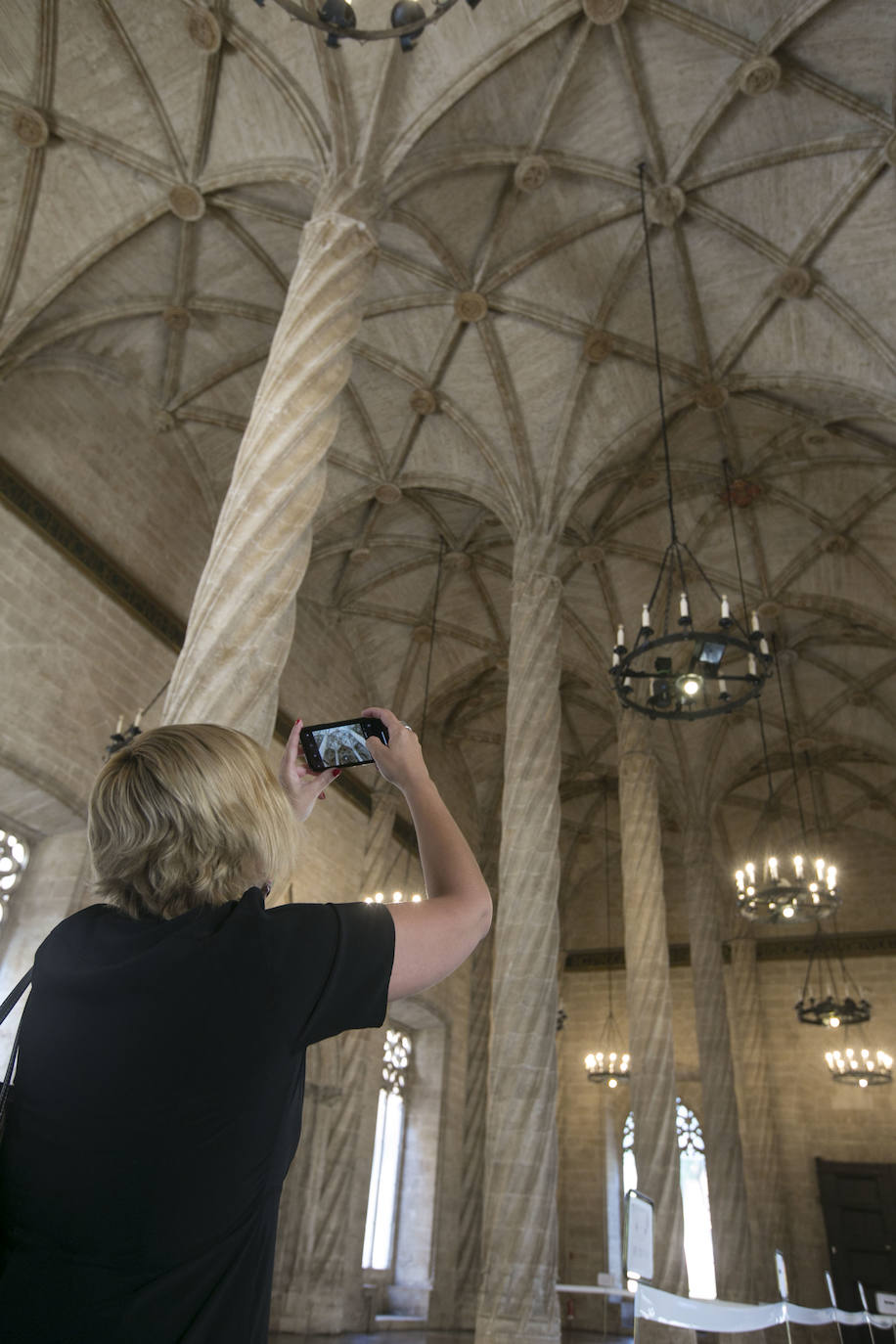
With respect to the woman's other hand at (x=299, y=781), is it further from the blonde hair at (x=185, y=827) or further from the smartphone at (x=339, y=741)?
the blonde hair at (x=185, y=827)

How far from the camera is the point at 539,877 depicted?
32.8 feet

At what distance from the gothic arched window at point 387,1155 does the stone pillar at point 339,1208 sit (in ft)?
3.76

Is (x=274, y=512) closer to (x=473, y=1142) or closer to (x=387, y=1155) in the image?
(x=387, y=1155)

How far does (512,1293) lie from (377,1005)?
851cm

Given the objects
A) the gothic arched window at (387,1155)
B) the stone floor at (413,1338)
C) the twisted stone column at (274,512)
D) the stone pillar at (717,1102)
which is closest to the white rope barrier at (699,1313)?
the twisted stone column at (274,512)

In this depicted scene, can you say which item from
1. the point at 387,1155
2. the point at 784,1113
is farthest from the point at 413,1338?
the point at 784,1113

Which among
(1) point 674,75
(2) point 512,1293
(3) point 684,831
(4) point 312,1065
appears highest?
(1) point 674,75

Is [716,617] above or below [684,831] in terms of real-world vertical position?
above

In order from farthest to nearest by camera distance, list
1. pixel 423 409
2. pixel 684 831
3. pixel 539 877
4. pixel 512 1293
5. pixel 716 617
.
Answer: pixel 684 831
pixel 716 617
pixel 423 409
pixel 539 877
pixel 512 1293

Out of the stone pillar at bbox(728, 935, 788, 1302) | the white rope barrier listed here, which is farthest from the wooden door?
the white rope barrier


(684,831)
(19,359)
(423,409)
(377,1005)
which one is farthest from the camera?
(684,831)

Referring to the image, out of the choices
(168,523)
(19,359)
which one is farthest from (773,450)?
(19,359)

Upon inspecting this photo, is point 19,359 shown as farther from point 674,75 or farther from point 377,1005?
point 377,1005

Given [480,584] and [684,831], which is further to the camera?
[684,831]
